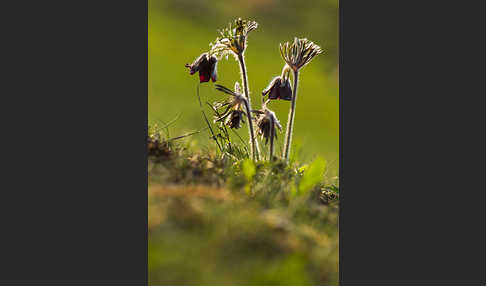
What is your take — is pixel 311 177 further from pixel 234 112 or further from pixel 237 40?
pixel 237 40

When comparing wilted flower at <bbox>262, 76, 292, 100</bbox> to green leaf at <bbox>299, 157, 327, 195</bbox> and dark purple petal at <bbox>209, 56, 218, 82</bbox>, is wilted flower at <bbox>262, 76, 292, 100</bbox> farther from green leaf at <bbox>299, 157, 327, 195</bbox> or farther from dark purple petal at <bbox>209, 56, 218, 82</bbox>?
green leaf at <bbox>299, 157, 327, 195</bbox>

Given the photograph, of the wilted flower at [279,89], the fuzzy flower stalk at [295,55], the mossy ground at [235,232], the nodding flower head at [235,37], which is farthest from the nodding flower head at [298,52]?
the mossy ground at [235,232]

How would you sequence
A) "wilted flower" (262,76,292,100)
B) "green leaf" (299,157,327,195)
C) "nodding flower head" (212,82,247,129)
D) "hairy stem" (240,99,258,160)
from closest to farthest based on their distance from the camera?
"green leaf" (299,157,327,195) < "hairy stem" (240,99,258,160) < "nodding flower head" (212,82,247,129) < "wilted flower" (262,76,292,100)

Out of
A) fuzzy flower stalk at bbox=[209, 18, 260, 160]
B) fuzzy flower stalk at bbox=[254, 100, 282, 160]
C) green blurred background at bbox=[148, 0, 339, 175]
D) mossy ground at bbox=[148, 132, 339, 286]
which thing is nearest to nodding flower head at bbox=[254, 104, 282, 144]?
fuzzy flower stalk at bbox=[254, 100, 282, 160]

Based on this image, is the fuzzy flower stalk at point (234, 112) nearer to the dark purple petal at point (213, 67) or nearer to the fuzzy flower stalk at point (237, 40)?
the fuzzy flower stalk at point (237, 40)

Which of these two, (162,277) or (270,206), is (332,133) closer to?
(270,206)

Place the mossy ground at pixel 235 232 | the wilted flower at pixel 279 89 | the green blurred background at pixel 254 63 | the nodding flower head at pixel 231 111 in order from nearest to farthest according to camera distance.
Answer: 1. the mossy ground at pixel 235 232
2. the nodding flower head at pixel 231 111
3. the wilted flower at pixel 279 89
4. the green blurred background at pixel 254 63
